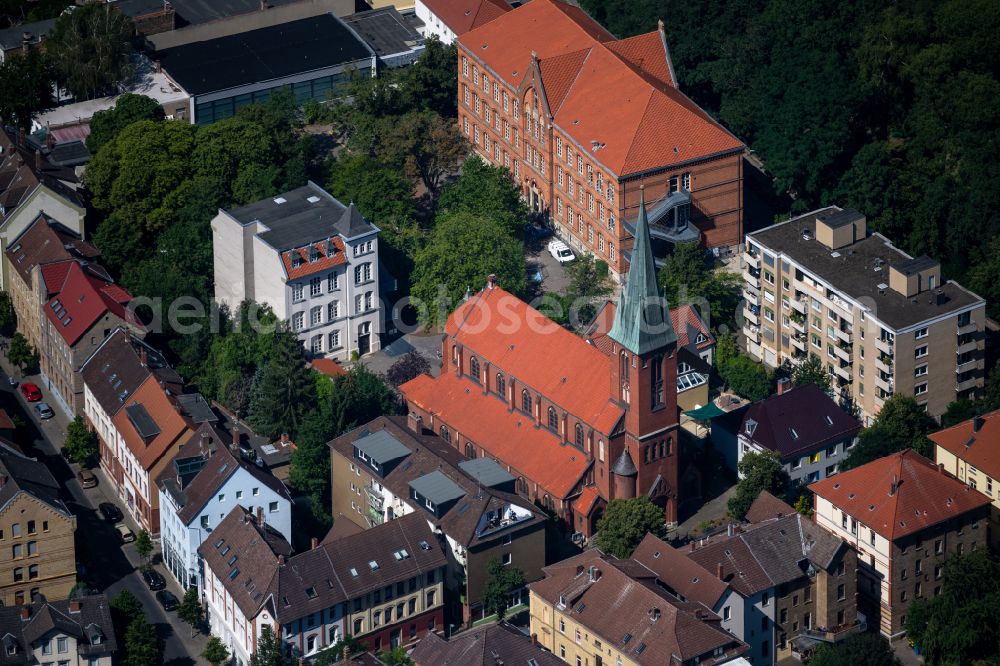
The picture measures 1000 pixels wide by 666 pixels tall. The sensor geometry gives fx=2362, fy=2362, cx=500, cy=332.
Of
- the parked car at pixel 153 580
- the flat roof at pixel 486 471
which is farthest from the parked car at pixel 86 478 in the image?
the flat roof at pixel 486 471

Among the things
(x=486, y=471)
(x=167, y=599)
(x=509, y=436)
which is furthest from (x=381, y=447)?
(x=167, y=599)

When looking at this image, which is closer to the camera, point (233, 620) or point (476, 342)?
point (233, 620)

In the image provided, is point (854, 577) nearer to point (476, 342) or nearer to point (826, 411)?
point (826, 411)

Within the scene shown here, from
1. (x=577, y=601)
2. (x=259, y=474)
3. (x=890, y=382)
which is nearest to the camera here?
(x=577, y=601)

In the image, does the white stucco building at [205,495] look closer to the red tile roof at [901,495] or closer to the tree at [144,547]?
the tree at [144,547]

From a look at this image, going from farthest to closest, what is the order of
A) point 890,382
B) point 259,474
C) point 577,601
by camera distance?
point 890,382
point 259,474
point 577,601

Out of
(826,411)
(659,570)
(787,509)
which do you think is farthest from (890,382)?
(659,570)

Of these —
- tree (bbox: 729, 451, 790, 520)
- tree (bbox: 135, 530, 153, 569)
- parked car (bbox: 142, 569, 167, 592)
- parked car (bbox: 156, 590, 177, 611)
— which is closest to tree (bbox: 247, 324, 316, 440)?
tree (bbox: 135, 530, 153, 569)
